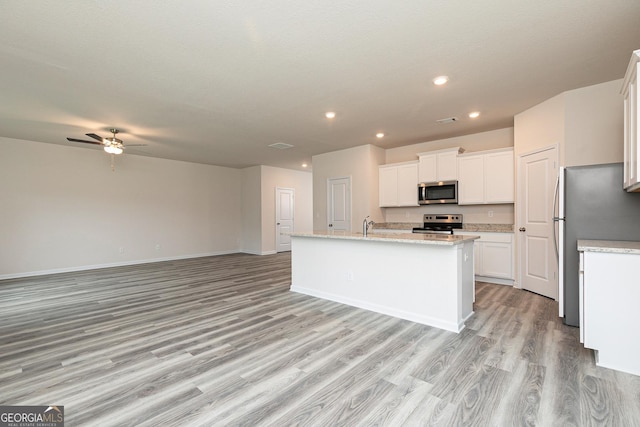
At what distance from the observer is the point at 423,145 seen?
616 centimetres

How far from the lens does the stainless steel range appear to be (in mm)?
5521

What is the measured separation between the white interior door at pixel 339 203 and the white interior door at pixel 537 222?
127 inches

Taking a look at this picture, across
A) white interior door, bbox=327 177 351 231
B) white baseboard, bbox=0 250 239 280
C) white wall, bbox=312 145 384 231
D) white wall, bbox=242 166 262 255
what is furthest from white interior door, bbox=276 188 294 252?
white interior door, bbox=327 177 351 231

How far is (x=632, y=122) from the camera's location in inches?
86.9

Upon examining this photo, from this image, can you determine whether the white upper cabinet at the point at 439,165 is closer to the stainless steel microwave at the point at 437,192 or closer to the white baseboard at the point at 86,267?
the stainless steel microwave at the point at 437,192

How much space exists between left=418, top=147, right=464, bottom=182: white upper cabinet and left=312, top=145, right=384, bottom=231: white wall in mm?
993

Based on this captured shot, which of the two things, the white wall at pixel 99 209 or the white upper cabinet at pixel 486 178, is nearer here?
the white upper cabinet at pixel 486 178

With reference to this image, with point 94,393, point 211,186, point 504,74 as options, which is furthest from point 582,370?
point 211,186

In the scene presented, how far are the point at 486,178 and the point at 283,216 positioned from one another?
593 centimetres

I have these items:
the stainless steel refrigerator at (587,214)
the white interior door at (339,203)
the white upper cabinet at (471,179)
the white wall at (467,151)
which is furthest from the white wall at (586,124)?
the white interior door at (339,203)

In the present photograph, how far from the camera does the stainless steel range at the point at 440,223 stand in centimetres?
552

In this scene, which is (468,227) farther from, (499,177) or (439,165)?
(439,165)

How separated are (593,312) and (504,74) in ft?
8.14
